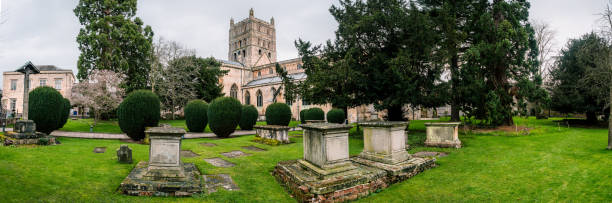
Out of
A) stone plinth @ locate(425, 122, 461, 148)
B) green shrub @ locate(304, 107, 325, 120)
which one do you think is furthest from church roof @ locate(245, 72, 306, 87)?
stone plinth @ locate(425, 122, 461, 148)

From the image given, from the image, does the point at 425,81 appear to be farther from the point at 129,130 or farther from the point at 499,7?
the point at 129,130

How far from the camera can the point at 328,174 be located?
4914mm

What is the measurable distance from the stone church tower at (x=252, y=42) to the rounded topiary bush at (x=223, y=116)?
132 ft

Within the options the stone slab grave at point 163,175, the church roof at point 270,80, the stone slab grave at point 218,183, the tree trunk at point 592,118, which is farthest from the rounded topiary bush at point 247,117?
the tree trunk at point 592,118

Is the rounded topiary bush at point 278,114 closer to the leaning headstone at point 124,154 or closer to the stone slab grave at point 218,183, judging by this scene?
the leaning headstone at point 124,154

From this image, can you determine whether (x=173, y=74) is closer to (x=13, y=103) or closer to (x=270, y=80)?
(x=270, y=80)

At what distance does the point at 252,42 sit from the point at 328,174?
54322mm

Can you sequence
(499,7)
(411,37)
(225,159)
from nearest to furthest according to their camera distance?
(225,159), (411,37), (499,7)

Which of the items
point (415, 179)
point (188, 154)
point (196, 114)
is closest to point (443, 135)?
point (415, 179)

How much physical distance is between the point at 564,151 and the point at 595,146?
5.43 feet

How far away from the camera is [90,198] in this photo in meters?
3.95

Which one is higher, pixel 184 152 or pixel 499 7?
pixel 499 7

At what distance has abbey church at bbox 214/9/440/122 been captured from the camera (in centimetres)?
3559

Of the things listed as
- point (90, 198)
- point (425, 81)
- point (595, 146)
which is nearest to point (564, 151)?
point (595, 146)
